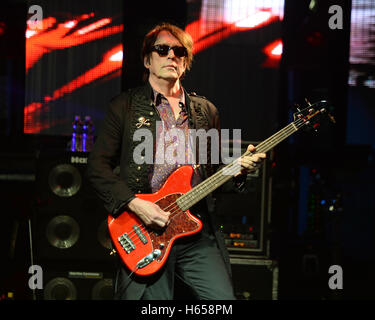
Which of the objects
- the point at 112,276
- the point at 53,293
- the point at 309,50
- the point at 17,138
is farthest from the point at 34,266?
the point at 309,50

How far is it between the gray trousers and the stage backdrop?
2390 mm

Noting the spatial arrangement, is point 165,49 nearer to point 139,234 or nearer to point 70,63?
point 139,234

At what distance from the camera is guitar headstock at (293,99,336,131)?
2889 millimetres

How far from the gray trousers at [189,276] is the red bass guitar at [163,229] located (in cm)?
6

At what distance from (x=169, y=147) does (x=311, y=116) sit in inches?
34.3

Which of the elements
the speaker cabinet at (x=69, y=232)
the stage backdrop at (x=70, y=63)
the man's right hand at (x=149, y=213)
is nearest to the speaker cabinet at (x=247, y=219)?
the speaker cabinet at (x=69, y=232)

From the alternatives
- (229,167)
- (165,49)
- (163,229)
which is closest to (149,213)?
(163,229)

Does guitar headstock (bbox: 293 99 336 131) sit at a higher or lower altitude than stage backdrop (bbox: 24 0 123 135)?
lower

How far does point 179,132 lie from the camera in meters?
2.85

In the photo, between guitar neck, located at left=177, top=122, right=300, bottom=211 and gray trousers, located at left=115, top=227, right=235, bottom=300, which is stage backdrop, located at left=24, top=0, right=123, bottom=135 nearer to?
guitar neck, located at left=177, top=122, right=300, bottom=211

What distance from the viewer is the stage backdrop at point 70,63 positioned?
4652 mm

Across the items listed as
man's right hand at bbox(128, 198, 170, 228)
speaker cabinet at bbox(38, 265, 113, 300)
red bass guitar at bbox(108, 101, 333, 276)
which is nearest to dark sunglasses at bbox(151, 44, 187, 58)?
red bass guitar at bbox(108, 101, 333, 276)

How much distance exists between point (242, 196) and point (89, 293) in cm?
140

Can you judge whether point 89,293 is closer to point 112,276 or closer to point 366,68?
point 112,276
